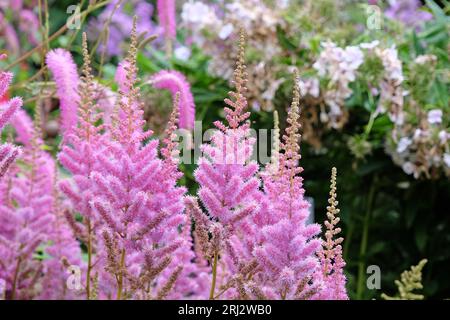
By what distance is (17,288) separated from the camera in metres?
1.17

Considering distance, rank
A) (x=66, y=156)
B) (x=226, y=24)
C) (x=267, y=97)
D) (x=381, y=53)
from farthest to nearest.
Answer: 1. (x=226, y=24)
2. (x=267, y=97)
3. (x=381, y=53)
4. (x=66, y=156)

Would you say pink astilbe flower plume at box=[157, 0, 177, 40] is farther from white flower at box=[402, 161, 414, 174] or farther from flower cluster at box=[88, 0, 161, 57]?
flower cluster at box=[88, 0, 161, 57]

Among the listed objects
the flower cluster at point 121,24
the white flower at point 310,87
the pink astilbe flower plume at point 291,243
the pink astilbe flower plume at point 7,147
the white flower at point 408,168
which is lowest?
the pink astilbe flower plume at point 291,243

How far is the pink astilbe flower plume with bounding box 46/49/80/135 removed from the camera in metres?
1.05

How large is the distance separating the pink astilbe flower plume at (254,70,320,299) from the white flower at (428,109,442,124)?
85 cm

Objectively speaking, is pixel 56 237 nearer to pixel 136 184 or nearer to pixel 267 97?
pixel 136 184

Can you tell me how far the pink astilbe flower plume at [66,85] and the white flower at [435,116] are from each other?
83cm

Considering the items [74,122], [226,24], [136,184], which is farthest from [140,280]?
[226,24]

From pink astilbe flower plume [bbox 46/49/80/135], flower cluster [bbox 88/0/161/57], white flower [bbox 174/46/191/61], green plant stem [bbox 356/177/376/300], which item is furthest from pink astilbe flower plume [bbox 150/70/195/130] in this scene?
flower cluster [bbox 88/0/161/57]

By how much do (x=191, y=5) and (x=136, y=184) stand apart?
50.3 inches

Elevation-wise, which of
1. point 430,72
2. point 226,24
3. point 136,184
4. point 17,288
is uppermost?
point 226,24

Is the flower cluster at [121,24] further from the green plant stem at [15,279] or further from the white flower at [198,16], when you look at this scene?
the green plant stem at [15,279]

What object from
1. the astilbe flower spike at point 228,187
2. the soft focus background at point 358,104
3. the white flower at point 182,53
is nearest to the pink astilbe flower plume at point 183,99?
the astilbe flower spike at point 228,187

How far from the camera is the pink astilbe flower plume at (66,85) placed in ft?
3.45
